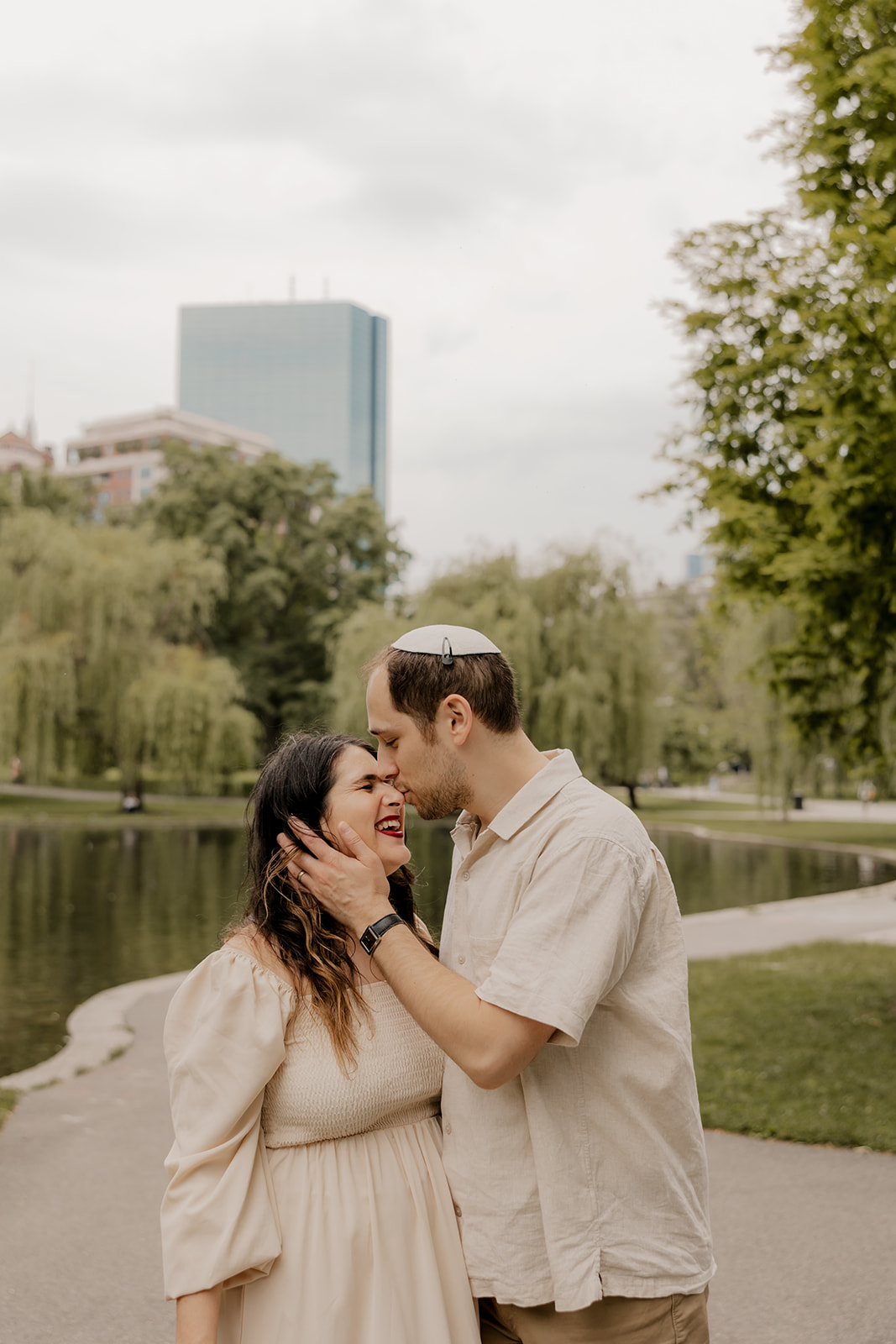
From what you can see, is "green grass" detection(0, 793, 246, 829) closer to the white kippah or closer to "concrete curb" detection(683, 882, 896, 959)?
"concrete curb" detection(683, 882, 896, 959)

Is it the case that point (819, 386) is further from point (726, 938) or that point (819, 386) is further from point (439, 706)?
point (726, 938)

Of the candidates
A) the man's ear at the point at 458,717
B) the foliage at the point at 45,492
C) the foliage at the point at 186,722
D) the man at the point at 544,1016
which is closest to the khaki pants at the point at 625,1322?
the man at the point at 544,1016

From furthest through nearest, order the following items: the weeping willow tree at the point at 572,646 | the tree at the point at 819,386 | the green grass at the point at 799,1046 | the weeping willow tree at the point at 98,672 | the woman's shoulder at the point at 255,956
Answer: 1. the weeping willow tree at the point at 98,672
2. the weeping willow tree at the point at 572,646
3. the tree at the point at 819,386
4. the green grass at the point at 799,1046
5. the woman's shoulder at the point at 255,956

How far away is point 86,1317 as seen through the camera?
4113 mm

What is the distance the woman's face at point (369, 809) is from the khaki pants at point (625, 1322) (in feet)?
2.78

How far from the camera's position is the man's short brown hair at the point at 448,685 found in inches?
85.0

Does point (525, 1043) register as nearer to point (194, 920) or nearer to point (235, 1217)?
point (235, 1217)

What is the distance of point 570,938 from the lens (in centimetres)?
192

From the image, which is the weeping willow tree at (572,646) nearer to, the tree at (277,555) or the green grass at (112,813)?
the green grass at (112,813)

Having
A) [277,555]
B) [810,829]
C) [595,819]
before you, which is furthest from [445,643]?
[277,555]

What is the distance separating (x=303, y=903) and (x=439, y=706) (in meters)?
0.51

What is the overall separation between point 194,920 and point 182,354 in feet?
631

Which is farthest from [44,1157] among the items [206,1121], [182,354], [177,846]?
[182,354]

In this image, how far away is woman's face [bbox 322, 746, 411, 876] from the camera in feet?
7.97
